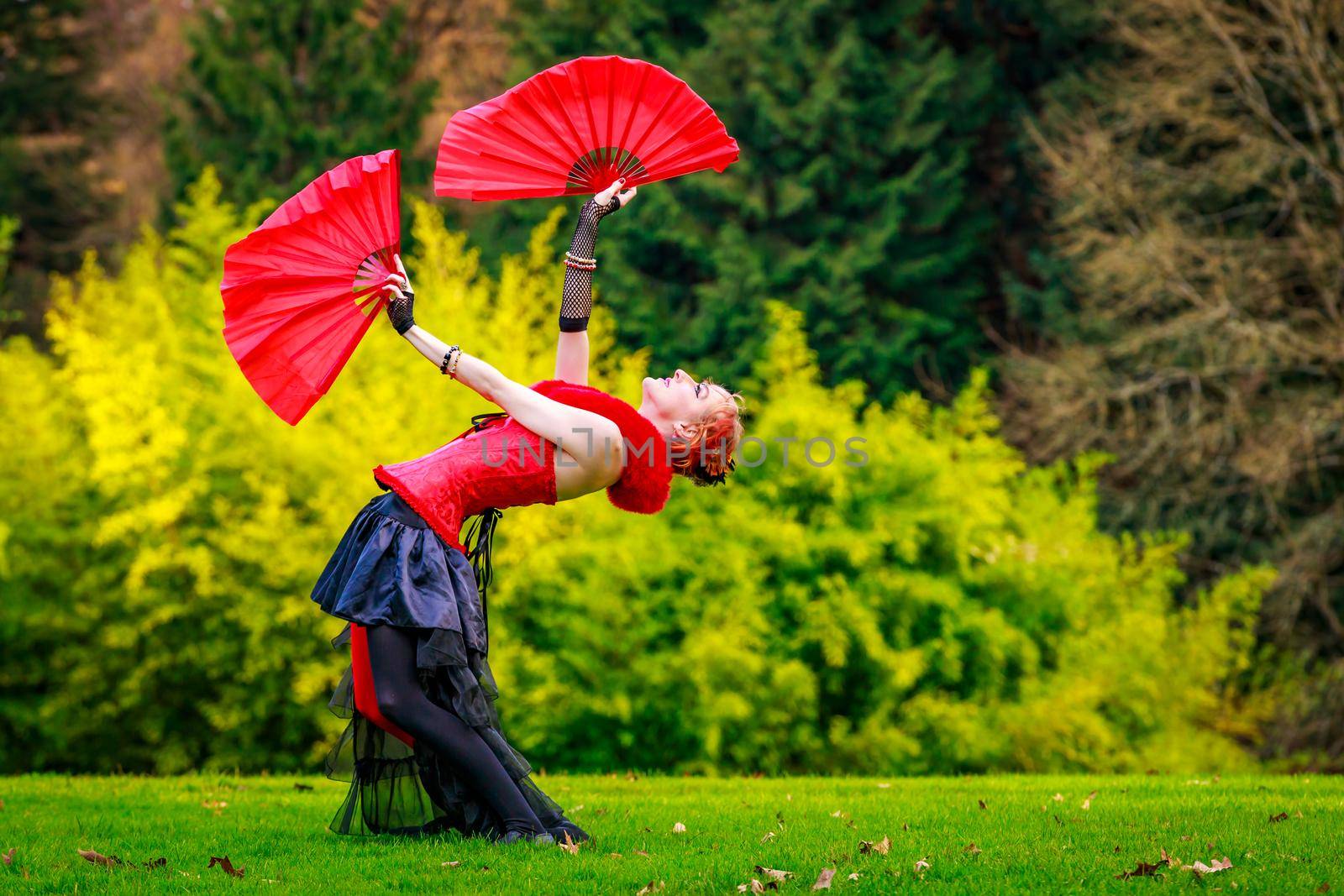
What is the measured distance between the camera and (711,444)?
4113 mm

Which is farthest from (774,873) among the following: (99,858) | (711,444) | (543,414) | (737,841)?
(99,858)

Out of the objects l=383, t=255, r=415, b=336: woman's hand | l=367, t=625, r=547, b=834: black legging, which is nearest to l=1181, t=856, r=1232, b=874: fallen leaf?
l=367, t=625, r=547, b=834: black legging

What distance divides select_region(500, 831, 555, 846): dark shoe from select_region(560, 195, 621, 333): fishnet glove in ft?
4.66

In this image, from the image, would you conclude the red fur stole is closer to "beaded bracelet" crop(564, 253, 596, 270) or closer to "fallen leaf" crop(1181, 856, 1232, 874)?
"beaded bracelet" crop(564, 253, 596, 270)

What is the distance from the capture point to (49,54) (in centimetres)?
2164

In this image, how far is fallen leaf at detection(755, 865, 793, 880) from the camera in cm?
354

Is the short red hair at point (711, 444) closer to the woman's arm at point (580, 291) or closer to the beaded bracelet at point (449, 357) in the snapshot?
the woman's arm at point (580, 291)

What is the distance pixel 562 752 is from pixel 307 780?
3236 millimetres

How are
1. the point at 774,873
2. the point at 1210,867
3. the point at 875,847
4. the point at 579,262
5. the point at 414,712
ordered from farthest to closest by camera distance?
1. the point at 579,262
2. the point at 875,847
3. the point at 414,712
4. the point at 1210,867
5. the point at 774,873

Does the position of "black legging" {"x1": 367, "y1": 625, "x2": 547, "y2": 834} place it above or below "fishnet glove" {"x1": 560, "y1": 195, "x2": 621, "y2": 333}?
below

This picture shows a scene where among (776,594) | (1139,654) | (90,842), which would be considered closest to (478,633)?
(90,842)

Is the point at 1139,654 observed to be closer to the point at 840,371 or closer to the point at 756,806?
the point at 756,806

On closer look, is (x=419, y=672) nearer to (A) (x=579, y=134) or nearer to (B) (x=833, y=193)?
(A) (x=579, y=134)

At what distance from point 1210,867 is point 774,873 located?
1.13 m
